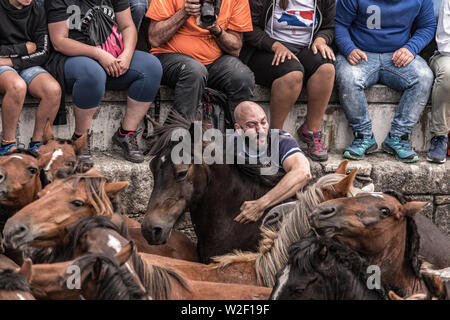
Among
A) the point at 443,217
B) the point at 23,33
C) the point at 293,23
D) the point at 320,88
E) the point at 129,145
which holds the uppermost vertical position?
the point at 23,33

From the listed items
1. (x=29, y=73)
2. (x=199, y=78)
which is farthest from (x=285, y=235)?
(x=29, y=73)

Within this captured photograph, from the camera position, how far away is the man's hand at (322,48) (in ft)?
19.5

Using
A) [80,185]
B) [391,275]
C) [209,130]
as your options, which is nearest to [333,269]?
[391,275]

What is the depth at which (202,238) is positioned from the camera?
14.3ft

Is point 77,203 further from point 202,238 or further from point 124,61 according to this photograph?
point 124,61

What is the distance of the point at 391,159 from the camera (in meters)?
6.31

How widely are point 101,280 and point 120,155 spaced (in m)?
3.29

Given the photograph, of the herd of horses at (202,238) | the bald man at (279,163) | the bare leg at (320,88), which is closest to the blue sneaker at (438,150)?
the bare leg at (320,88)

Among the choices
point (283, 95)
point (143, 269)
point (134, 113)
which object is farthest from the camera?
point (283, 95)

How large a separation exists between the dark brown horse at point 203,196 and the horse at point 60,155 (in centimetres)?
50

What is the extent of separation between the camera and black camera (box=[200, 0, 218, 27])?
523 cm

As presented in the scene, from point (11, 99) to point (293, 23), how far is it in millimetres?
2611

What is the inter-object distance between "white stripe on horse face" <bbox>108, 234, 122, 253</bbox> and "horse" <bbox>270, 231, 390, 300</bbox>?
71cm

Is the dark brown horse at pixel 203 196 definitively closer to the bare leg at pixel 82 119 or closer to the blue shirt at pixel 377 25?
the bare leg at pixel 82 119
